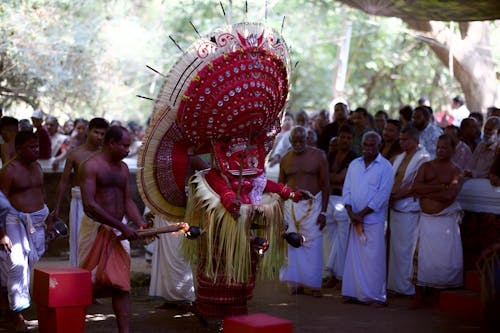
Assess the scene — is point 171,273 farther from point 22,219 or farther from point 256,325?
point 256,325

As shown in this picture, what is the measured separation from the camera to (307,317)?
9141 millimetres

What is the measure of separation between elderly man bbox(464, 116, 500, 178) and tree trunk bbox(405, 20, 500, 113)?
802cm

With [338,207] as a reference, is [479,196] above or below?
above

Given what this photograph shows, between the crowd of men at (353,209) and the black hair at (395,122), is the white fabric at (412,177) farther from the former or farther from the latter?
the black hair at (395,122)

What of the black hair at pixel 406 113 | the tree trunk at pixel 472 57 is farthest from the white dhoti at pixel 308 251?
the tree trunk at pixel 472 57

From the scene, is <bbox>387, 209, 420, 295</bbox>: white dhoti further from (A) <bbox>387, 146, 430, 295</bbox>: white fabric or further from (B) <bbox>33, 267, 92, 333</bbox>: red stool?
(B) <bbox>33, 267, 92, 333</bbox>: red stool

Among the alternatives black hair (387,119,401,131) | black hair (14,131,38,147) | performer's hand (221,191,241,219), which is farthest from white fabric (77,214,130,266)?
black hair (387,119,401,131)

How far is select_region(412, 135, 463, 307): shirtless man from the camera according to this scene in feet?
31.8

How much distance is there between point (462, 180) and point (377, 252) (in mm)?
1315

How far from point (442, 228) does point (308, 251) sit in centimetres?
178

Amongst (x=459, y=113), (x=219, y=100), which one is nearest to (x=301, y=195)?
(x=219, y=100)

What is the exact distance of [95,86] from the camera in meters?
22.4

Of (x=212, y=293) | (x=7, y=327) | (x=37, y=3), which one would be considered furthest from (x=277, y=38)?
(x=37, y=3)

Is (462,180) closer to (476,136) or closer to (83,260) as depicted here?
(476,136)
